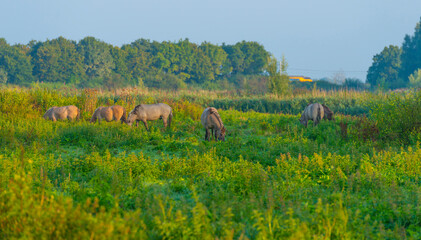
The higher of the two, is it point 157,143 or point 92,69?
point 92,69

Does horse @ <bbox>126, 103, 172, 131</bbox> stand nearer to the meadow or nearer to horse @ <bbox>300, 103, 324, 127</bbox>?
the meadow

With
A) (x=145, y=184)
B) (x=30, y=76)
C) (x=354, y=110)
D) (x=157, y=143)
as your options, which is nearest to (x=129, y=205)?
(x=145, y=184)

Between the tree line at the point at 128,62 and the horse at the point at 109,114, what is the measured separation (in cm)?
4301

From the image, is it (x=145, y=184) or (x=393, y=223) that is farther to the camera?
(x=145, y=184)

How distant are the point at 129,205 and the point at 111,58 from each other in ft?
198

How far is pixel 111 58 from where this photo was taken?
62562 mm

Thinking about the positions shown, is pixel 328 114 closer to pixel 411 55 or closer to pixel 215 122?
pixel 215 122

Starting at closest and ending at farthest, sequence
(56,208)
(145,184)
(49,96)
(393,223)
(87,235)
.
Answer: (87,235) < (56,208) < (393,223) < (145,184) < (49,96)

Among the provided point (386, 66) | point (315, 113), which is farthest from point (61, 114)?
point (386, 66)

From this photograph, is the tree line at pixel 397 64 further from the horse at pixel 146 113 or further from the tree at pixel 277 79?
the horse at pixel 146 113

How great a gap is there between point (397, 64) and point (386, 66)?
5.95ft

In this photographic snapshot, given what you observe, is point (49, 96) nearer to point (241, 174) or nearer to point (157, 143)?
point (157, 143)

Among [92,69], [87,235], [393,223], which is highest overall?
[92,69]

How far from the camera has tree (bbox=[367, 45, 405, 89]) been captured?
208 ft
